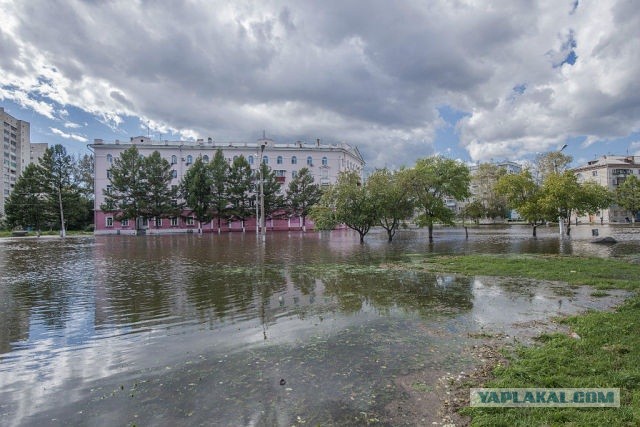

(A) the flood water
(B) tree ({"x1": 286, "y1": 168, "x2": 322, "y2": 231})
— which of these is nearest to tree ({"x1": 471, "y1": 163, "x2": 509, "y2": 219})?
(B) tree ({"x1": 286, "y1": 168, "x2": 322, "y2": 231})

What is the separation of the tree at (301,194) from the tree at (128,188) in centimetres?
2703

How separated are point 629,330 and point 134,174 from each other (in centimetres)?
7192

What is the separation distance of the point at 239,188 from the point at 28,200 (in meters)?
36.6

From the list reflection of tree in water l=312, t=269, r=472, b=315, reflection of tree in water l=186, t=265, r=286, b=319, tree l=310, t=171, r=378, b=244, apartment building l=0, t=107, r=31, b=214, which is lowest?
reflection of tree in water l=186, t=265, r=286, b=319

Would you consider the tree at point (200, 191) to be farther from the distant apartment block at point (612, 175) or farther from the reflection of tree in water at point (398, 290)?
the distant apartment block at point (612, 175)

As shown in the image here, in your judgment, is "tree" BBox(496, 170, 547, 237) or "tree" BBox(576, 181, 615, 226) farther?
"tree" BBox(496, 170, 547, 237)

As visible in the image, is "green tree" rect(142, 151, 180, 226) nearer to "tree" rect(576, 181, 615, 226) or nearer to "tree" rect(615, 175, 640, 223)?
"tree" rect(576, 181, 615, 226)

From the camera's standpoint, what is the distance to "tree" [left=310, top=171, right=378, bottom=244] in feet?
120

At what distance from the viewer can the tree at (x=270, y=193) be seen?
7225 centimetres

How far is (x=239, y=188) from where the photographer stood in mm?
69875

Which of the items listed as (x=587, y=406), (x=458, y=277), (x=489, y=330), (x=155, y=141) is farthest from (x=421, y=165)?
(x=155, y=141)

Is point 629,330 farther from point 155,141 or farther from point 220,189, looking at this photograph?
point 155,141

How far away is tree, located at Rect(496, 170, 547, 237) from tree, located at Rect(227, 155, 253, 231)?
148 feet

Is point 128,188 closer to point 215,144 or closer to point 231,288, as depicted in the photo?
point 215,144
